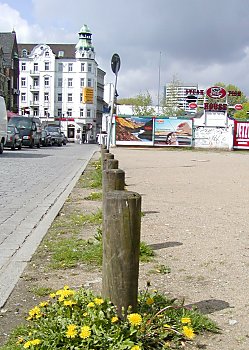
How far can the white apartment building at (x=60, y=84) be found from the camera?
373ft

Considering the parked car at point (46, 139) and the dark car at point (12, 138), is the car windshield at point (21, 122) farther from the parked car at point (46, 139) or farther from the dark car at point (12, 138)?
the parked car at point (46, 139)

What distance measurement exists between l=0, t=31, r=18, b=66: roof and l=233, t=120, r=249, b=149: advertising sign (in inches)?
1804

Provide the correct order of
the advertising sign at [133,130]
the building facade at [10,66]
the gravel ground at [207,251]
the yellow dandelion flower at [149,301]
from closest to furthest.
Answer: the yellow dandelion flower at [149,301], the gravel ground at [207,251], the advertising sign at [133,130], the building facade at [10,66]

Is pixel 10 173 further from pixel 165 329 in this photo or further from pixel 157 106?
pixel 157 106

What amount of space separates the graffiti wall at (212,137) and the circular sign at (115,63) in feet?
118

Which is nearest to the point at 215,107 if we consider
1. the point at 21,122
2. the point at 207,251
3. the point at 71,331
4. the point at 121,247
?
the point at 21,122

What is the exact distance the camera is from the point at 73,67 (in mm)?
115625

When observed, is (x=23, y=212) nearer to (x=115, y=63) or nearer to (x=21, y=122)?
(x=115, y=63)

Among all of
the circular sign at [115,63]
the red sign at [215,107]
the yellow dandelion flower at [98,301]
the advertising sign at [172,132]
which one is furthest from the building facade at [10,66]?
the yellow dandelion flower at [98,301]

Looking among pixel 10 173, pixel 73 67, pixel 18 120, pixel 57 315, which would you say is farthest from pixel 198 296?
pixel 73 67

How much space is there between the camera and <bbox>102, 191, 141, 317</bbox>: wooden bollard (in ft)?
11.3

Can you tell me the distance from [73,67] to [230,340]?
11513 cm

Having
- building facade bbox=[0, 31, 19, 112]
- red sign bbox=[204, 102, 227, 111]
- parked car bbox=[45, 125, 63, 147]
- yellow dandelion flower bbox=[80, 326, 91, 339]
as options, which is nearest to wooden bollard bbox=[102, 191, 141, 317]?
yellow dandelion flower bbox=[80, 326, 91, 339]

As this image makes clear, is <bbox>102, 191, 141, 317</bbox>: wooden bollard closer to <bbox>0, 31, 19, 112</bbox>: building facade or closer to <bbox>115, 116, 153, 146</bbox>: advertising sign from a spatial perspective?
<bbox>115, 116, 153, 146</bbox>: advertising sign
